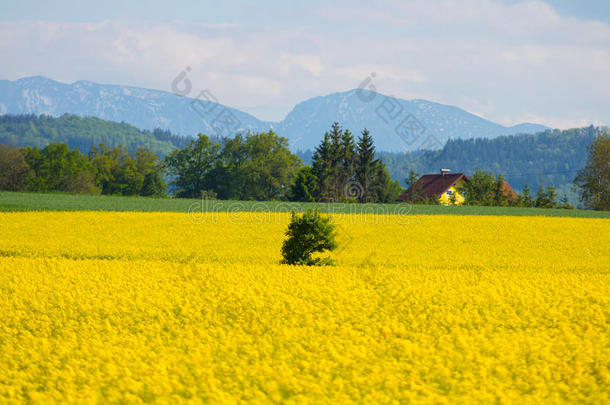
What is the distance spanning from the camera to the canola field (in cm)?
652

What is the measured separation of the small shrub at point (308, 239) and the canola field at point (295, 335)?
4.62 m

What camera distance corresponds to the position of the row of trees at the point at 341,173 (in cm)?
8069

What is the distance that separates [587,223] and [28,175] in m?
90.0

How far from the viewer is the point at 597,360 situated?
7734 millimetres

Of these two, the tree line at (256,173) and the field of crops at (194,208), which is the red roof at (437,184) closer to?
the tree line at (256,173)

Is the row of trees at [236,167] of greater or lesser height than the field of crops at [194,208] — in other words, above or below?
above

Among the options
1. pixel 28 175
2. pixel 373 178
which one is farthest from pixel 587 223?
pixel 28 175

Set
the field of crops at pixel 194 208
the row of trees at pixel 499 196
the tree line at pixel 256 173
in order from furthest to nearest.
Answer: the tree line at pixel 256 173 < the row of trees at pixel 499 196 < the field of crops at pixel 194 208

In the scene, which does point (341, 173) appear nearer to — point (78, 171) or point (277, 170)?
point (277, 170)

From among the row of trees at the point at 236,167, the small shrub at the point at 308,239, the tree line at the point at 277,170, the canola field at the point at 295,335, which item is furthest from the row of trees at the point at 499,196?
the canola field at the point at 295,335

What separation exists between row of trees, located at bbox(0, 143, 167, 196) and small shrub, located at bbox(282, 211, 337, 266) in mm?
85170

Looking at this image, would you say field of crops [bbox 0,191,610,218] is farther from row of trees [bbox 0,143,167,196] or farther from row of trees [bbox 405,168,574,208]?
row of trees [bbox 0,143,167,196]

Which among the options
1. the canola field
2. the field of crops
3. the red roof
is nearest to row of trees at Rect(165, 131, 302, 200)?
the red roof

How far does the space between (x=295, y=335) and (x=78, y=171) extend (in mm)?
106517
